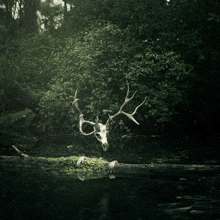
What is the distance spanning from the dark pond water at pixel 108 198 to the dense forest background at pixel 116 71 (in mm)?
9961

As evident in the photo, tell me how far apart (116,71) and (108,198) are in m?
13.9

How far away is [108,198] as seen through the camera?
793cm

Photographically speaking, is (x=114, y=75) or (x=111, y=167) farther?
(x=114, y=75)

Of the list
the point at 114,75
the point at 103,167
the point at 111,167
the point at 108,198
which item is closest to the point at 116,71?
the point at 114,75

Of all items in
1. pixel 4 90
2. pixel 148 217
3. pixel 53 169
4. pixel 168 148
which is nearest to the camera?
pixel 148 217

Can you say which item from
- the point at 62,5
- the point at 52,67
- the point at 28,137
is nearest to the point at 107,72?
the point at 52,67

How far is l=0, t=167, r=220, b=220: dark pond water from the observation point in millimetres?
6621

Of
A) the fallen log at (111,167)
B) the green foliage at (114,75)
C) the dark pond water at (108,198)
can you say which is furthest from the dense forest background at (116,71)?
the dark pond water at (108,198)

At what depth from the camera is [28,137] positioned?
78.2ft

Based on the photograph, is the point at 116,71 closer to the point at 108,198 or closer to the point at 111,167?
the point at 111,167

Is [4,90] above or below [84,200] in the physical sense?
above

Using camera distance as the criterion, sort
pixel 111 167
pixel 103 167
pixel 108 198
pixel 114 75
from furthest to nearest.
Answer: pixel 114 75
pixel 103 167
pixel 111 167
pixel 108 198

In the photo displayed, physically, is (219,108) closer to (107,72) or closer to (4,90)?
(107,72)

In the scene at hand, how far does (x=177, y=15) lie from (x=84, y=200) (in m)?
18.7
